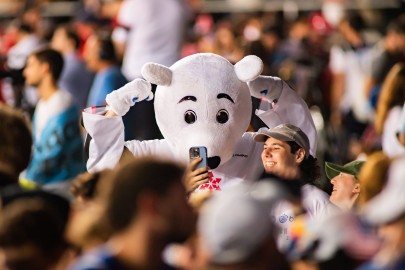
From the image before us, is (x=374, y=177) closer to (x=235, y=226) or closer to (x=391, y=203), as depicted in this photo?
(x=391, y=203)

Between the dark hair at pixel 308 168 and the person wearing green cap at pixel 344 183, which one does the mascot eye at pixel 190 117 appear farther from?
the person wearing green cap at pixel 344 183

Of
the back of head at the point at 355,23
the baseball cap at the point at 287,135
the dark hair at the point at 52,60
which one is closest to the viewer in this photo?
the baseball cap at the point at 287,135

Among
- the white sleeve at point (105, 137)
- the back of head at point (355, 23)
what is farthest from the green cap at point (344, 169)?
the back of head at point (355, 23)

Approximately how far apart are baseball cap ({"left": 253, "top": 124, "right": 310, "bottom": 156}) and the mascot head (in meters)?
0.15

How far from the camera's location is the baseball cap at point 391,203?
4855 millimetres

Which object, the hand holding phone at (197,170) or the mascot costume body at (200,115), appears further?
the mascot costume body at (200,115)

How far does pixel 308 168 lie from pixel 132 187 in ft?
9.42

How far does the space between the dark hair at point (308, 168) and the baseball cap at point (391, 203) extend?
2631 millimetres

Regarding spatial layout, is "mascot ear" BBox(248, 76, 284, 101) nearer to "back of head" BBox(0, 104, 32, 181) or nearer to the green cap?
the green cap

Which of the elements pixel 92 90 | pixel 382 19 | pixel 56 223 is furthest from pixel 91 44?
pixel 56 223

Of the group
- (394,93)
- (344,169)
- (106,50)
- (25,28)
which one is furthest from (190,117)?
(25,28)

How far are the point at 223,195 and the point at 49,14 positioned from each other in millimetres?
15112

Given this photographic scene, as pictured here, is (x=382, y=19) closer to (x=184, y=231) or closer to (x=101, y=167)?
(x=101, y=167)

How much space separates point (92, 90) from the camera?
13.3 meters
